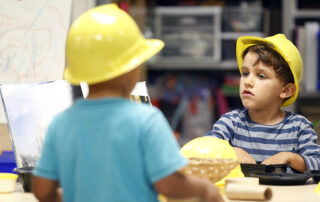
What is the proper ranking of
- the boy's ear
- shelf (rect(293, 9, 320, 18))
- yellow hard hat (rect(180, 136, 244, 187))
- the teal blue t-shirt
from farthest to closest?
shelf (rect(293, 9, 320, 18)) → the boy's ear → yellow hard hat (rect(180, 136, 244, 187)) → the teal blue t-shirt

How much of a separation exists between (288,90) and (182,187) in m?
1.06

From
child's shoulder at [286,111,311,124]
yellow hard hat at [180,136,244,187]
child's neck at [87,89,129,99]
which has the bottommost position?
child's shoulder at [286,111,311,124]

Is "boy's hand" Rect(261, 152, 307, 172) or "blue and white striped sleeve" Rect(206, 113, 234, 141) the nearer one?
"boy's hand" Rect(261, 152, 307, 172)

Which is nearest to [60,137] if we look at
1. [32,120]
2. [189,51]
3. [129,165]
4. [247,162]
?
[129,165]

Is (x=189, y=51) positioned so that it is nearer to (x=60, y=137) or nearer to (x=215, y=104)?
(x=215, y=104)

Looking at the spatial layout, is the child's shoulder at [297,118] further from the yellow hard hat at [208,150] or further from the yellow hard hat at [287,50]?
the yellow hard hat at [208,150]

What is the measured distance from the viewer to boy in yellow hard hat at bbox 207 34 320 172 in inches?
63.7

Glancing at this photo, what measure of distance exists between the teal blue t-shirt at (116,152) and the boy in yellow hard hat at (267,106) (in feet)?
2.93

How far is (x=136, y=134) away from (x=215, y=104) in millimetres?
3033

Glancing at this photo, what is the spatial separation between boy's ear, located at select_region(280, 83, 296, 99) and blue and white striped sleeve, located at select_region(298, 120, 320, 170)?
0.41 feet

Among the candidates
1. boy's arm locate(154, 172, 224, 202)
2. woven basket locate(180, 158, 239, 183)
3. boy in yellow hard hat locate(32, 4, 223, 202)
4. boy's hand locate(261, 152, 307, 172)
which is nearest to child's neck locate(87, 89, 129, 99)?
boy in yellow hard hat locate(32, 4, 223, 202)

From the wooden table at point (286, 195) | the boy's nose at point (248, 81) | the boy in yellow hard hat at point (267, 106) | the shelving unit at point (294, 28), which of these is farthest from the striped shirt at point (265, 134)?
the shelving unit at point (294, 28)

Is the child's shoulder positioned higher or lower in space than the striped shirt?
higher

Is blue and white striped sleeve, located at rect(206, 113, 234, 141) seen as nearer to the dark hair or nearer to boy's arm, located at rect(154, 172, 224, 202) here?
the dark hair
